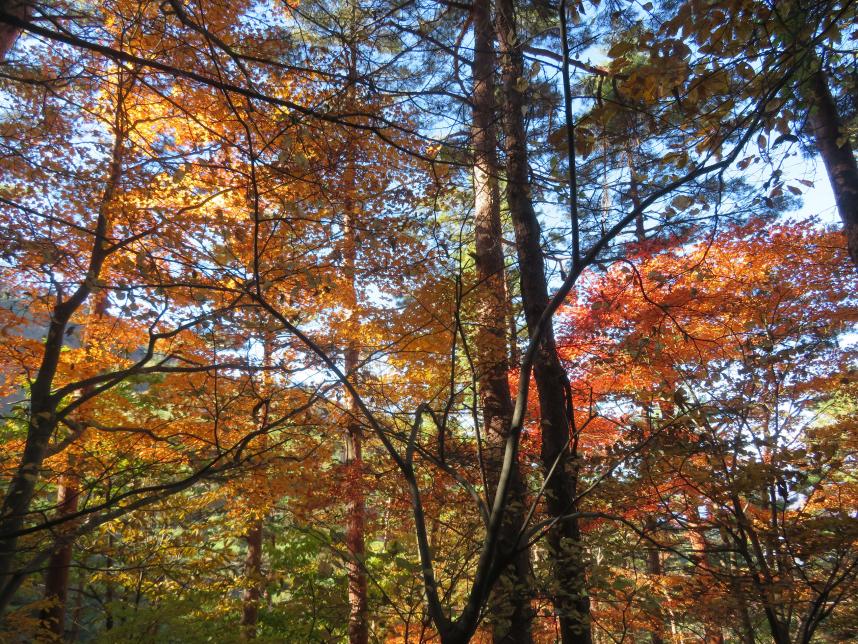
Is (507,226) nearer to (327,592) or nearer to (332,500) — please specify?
(332,500)

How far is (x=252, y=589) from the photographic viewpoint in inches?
300

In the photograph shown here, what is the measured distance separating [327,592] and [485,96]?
600cm

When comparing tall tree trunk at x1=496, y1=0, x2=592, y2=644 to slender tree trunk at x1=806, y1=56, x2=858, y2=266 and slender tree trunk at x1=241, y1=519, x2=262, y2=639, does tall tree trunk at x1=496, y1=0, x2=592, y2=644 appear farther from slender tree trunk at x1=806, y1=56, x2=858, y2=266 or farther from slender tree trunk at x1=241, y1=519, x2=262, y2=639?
slender tree trunk at x1=806, y1=56, x2=858, y2=266

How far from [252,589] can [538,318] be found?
6.27m

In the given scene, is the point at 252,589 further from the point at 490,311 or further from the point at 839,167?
the point at 839,167

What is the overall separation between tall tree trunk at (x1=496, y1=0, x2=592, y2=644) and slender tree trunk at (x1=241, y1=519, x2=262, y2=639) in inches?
161

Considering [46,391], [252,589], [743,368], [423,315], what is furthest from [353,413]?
[252,589]

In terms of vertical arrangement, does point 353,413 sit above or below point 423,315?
below

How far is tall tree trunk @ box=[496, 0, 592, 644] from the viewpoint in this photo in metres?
3.53

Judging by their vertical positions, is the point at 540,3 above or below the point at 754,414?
above

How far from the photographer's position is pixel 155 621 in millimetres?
5723

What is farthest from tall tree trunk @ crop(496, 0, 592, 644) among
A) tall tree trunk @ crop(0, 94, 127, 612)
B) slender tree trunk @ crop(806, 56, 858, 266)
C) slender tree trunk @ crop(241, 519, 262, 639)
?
slender tree trunk @ crop(806, 56, 858, 266)

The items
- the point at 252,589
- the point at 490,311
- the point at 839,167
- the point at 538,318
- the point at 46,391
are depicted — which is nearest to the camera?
the point at 538,318

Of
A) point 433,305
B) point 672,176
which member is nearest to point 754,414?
point 433,305
